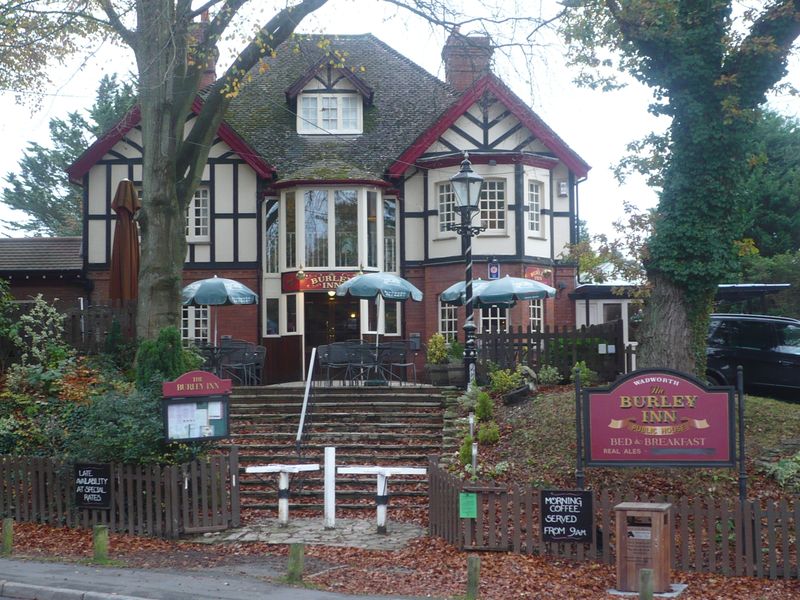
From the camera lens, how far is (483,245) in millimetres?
25234

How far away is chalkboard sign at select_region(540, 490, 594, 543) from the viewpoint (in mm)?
10523

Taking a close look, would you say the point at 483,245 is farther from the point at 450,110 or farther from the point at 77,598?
the point at 77,598

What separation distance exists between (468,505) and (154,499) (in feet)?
15.6

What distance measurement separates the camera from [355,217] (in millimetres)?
25469

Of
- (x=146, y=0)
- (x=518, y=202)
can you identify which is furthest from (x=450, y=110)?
(x=146, y=0)

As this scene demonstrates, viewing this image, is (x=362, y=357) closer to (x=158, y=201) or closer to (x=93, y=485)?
(x=158, y=201)

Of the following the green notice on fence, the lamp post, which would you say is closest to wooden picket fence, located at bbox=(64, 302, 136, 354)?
the lamp post

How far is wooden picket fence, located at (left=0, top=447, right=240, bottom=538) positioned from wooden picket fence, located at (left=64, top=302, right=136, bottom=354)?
636 centimetres

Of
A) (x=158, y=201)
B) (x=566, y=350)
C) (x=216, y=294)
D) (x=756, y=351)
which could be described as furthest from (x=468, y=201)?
(x=216, y=294)

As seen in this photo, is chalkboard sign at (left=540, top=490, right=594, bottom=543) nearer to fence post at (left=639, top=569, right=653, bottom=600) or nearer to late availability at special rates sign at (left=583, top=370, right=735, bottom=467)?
late availability at special rates sign at (left=583, top=370, right=735, bottom=467)

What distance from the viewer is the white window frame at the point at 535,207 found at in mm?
25737

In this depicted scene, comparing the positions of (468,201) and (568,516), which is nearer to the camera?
(568,516)

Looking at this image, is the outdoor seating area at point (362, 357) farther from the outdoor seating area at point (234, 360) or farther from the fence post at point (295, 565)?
the fence post at point (295, 565)

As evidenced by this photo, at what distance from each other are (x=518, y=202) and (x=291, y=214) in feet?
20.3
